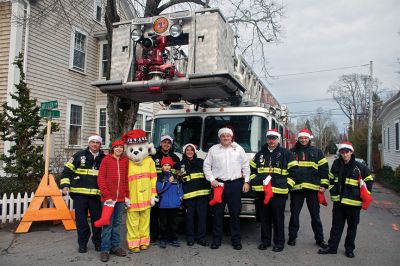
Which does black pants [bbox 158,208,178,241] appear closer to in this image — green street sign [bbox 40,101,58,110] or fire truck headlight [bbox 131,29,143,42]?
fire truck headlight [bbox 131,29,143,42]

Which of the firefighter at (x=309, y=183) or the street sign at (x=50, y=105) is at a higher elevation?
the street sign at (x=50, y=105)

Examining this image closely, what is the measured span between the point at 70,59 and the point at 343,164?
37.8ft

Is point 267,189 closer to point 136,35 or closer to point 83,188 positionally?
point 83,188

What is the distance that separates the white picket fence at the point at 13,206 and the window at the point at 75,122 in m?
6.17

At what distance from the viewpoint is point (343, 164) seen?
5.32 metres

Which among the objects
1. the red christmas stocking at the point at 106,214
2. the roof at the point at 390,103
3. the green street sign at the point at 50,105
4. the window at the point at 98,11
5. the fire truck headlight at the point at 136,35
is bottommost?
the red christmas stocking at the point at 106,214

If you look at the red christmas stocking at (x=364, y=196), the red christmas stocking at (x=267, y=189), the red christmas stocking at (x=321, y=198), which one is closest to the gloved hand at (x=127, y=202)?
the red christmas stocking at (x=267, y=189)

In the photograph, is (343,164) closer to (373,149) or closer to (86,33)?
(86,33)

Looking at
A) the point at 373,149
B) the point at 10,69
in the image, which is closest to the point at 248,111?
the point at 10,69

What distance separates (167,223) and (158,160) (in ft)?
3.41

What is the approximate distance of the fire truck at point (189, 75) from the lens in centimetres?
537

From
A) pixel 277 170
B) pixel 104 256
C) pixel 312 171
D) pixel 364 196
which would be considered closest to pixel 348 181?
pixel 364 196

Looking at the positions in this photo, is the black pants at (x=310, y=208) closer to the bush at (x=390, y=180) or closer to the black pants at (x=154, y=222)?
the black pants at (x=154, y=222)

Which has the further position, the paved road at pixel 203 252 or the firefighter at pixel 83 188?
the firefighter at pixel 83 188
